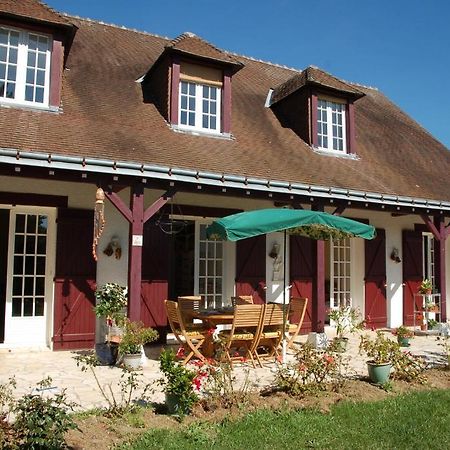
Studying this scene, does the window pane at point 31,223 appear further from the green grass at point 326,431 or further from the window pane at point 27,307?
the green grass at point 326,431

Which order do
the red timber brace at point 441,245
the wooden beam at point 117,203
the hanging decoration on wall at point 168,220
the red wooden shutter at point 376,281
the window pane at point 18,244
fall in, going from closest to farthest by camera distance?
the wooden beam at point 117,203 → the window pane at point 18,244 → the hanging decoration on wall at point 168,220 → the red timber brace at point 441,245 → the red wooden shutter at point 376,281

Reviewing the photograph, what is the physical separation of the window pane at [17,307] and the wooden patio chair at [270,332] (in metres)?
4.03

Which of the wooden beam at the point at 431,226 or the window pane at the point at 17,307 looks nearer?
the window pane at the point at 17,307

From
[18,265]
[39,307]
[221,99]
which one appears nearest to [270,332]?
[39,307]

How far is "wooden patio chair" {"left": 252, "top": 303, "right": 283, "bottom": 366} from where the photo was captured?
7070 millimetres

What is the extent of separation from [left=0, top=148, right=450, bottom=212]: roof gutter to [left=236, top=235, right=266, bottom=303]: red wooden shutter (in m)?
1.71

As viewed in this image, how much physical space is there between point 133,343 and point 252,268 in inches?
147

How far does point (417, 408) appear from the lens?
502cm

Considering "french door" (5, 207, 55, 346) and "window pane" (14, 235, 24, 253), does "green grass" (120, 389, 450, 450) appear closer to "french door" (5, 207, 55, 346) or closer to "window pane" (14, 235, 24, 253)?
"french door" (5, 207, 55, 346)

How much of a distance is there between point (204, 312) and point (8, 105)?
4870 millimetres

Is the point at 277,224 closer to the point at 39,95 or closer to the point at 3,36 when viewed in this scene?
the point at 39,95

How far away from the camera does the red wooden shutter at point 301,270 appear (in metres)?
10.5

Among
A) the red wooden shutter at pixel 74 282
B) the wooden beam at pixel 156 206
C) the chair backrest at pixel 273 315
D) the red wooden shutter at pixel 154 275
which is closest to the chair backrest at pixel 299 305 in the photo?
the chair backrest at pixel 273 315

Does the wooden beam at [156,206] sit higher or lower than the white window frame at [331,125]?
lower
